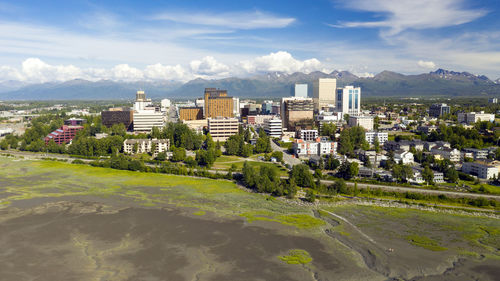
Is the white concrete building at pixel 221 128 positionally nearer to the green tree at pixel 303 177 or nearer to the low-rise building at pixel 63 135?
the low-rise building at pixel 63 135

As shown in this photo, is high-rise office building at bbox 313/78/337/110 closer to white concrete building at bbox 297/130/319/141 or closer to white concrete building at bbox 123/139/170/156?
white concrete building at bbox 297/130/319/141

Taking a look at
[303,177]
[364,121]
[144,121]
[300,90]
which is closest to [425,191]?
[303,177]

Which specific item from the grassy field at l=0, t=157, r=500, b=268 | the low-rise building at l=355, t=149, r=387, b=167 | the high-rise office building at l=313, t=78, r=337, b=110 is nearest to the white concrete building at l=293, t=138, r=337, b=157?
the low-rise building at l=355, t=149, r=387, b=167

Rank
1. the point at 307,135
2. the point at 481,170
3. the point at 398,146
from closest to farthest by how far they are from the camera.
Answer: the point at 481,170, the point at 398,146, the point at 307,135

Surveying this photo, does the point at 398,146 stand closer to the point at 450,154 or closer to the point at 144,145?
the point at 450,154

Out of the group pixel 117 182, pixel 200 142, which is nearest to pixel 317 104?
pixel 200 142

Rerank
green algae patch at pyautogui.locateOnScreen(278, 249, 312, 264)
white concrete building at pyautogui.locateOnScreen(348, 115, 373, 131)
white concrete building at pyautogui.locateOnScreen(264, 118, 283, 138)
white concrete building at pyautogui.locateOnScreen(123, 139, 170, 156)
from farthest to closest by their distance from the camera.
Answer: white concrete building at pyautogui.locateOnScreen(348, 115, 373, 131)
white concrete building at pyautogui.locateOnScreen(264, 118, 283, 138)
white concrete building at pyautogui.locateOnScreen(123, 139, 170, 156)
green algae patch at pyautogui.locateOnScreen(278, 249, 312, 264)
